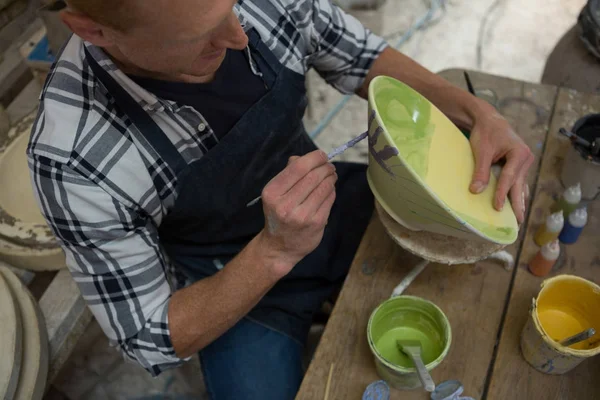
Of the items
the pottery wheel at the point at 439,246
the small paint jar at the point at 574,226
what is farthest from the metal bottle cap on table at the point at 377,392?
the small paint jar at the point at 574,226

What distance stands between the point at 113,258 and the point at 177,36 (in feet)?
1.33

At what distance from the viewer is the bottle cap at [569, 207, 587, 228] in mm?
958

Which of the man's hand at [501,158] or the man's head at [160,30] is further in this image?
the man's hand at [501,158]

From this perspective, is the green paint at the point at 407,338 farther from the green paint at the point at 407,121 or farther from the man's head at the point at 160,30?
the man's head at the point at 160,30

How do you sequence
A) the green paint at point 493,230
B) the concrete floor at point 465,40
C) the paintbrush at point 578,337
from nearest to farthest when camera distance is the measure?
the paintbrush at point 578,337
the green paint at point 493,230
the concrete floor at point 465,40

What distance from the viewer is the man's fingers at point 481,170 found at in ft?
3.05

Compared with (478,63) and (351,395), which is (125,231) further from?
(478,63)

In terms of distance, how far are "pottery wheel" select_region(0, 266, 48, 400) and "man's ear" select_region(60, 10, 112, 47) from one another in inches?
29.6

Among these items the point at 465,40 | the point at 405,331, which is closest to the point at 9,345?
the point at 405,331

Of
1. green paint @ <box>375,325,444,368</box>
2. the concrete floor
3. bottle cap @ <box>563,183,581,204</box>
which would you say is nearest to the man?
bottle cap @ <box>563,183,581,204</box>

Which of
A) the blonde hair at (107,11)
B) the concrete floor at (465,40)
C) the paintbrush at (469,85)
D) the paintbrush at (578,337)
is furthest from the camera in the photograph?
the concrete floor at (465,40)

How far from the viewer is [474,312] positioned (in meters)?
0.92

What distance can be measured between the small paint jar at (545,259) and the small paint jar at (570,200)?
99mm

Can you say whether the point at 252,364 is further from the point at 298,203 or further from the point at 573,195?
the point at 573,195
